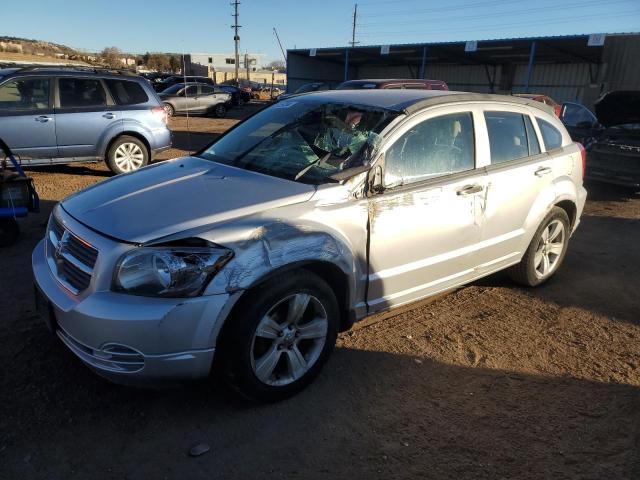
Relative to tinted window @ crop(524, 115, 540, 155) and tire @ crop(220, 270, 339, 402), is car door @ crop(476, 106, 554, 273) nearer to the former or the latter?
tinted window @ crop(524, 115, 540, 155)

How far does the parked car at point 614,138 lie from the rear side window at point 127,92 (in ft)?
27.4

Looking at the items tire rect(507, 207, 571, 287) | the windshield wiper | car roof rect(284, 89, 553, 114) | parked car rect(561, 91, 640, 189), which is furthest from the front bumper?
parked car rect(561, 91, 640, 189)

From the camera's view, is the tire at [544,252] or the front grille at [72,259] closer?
the front grille at [72,259]

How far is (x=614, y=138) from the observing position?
974 centimetres

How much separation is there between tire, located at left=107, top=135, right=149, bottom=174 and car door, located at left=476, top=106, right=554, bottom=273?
21.4 feet

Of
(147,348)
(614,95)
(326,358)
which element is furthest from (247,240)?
(614,95)

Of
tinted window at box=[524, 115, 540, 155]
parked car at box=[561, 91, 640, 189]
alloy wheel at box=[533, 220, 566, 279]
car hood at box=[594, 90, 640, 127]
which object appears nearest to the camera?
tinted window at box=[524, 115, 540, 155]

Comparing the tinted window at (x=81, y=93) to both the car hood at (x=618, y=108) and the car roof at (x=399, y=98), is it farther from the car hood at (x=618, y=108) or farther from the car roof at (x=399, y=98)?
the car hood at (x=618, y=108)

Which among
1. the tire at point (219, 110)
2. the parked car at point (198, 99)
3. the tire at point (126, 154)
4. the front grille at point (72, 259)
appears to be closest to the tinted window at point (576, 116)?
the tire at point (126, 154)

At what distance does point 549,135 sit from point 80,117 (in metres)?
7.14

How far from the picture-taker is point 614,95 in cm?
948

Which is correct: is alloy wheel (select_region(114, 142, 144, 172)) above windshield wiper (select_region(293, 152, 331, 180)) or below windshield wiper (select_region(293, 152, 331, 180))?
below

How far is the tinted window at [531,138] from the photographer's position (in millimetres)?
4434

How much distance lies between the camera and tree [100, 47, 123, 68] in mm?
59125
